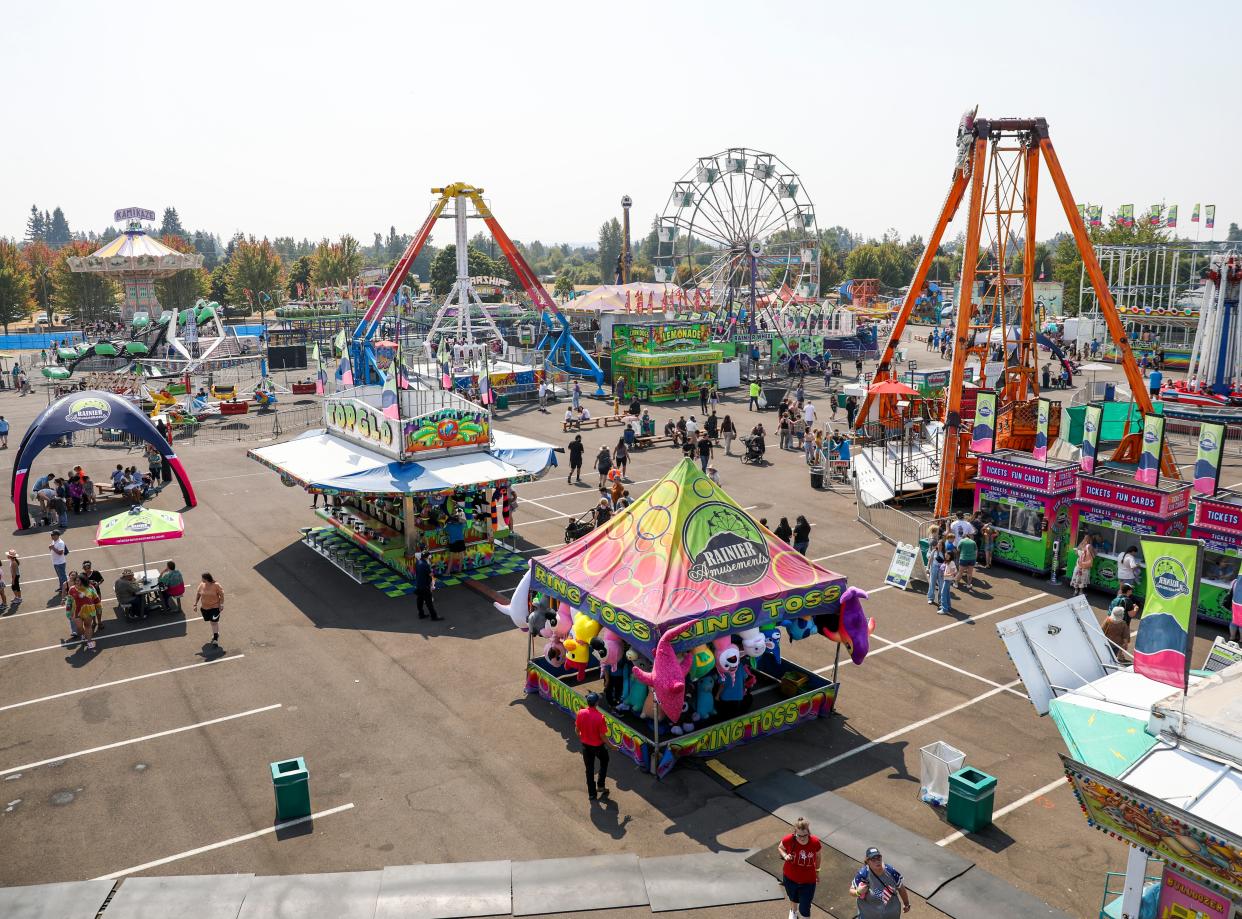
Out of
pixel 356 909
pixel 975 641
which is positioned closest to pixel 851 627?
pixel 975 641

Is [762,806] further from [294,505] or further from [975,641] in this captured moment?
[294,505]

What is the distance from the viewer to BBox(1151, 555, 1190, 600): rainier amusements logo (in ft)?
26.1

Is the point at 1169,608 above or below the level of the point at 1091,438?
above

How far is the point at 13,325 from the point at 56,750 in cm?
11350

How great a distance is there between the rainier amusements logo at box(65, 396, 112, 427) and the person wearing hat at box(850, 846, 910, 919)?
24.3 metres

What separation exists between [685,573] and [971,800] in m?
4.17

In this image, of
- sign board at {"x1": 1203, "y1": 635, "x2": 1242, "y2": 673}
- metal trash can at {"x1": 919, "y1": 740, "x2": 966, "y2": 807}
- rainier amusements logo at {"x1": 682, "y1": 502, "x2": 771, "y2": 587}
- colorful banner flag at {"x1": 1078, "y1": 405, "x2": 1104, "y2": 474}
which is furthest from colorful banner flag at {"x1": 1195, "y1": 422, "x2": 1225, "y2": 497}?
rainier amusements logo at {"x1": 682, "y1": 502, "x2": 771, "y2": 587}

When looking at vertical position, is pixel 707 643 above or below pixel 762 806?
above

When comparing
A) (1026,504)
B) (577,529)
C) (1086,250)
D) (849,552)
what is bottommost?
(849,552)

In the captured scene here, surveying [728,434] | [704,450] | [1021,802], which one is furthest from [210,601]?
[728,434]

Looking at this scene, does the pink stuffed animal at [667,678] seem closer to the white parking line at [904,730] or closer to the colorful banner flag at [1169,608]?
the white parking line at [904,730]

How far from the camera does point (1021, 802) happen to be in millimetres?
11180

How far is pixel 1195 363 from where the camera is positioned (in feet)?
138

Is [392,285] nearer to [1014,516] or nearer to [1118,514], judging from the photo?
[1014,516]
